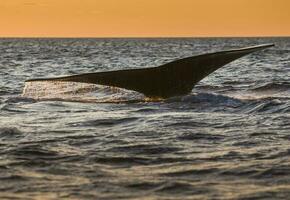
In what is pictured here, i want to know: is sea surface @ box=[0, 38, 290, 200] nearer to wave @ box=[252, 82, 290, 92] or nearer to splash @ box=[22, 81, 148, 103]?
splash @ box=[22, 81, 148, 103]

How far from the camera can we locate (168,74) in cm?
1844

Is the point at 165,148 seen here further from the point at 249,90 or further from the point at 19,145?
the point at 249,90

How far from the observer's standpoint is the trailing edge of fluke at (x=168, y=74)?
17.9 m

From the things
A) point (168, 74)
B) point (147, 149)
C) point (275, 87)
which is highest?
point (168, 74)

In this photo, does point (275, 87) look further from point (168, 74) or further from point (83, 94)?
point (168, 74)

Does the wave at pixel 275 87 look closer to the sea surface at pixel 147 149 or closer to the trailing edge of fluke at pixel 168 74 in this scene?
the sea surface at pixel 147 149

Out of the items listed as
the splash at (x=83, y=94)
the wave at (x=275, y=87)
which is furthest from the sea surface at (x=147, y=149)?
the wave at (x=275, y=87)

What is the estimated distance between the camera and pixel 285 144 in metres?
11.9

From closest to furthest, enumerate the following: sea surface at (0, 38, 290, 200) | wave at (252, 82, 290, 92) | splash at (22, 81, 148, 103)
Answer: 1. sea surface at (0, 38, 290, 200)
2. splash at (22, 81, 148, 103)
3. wave at (252, 82, 290, 92)

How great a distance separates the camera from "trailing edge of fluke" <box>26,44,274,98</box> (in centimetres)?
1792

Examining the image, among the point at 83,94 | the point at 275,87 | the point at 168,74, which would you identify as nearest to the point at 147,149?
the point at 168,74

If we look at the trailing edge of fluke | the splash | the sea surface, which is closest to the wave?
the splash

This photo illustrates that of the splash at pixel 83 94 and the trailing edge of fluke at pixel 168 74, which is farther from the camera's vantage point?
the splash at pixel 83 94

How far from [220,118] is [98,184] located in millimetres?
6998
